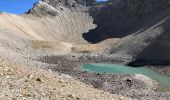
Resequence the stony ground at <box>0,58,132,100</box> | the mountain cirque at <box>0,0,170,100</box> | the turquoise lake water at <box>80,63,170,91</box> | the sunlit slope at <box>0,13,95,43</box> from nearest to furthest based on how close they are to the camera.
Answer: the stony ground at <box>0,58,132,100</box> → the mountain cirque at <box>0,0,170,100</box> → the turquoise lake water at <box>80,63,170,91</box> → the sunlit slope at <box>0,13,95,43</box>

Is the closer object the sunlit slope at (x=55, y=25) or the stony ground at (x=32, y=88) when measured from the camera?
the stony ground at (x=32, y=88)

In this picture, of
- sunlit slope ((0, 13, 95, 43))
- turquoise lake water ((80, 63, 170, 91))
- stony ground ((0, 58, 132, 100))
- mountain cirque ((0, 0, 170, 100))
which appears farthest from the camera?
sunlit slope ((0, 13, 95, 43))

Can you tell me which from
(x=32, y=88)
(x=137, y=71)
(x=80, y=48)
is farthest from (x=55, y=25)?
(x=32, y=88)

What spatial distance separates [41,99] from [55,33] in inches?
5500

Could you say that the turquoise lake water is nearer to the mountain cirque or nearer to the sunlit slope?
the mountain cirque

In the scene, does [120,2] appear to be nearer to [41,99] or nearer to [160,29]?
[160,29]

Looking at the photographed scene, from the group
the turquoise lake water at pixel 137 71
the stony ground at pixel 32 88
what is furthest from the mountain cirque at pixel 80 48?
the turquoise lake water at pixel 137 71

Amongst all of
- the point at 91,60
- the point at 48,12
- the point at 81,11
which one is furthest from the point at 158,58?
the point at 81,11

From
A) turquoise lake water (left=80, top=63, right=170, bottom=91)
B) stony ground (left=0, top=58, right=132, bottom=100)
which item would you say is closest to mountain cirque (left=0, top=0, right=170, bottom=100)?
stony ground (left=0, top=58, right=132, bottom=100)

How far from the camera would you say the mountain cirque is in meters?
28.5

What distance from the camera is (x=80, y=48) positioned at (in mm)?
111000

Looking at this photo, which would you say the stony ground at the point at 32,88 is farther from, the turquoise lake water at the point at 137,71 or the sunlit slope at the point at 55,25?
the sunlit slope at the point at 55,25

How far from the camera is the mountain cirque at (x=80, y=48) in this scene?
93.7ft

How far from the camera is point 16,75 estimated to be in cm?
2831
